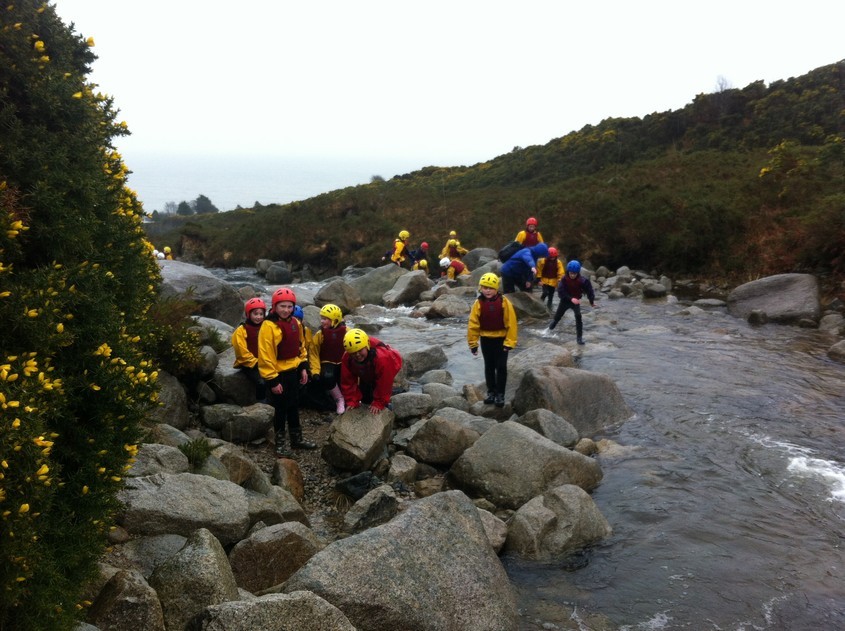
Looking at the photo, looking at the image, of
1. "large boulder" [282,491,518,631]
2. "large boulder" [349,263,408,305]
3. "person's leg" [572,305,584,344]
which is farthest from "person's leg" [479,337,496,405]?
"large boulder" [349,263,408,305]

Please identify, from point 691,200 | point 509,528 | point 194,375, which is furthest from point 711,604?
point 691,200

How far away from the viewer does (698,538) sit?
7316 mm

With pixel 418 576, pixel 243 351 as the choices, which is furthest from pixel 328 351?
pixel 418 576

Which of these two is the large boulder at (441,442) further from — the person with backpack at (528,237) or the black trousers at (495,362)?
the person with backpack at (528,237)

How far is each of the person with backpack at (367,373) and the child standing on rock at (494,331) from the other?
2659 millimetres

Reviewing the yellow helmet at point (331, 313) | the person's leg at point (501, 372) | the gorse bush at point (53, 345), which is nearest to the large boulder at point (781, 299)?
the person's leg at point (501, 372)

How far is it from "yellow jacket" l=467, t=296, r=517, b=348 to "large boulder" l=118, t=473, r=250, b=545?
6.21 m

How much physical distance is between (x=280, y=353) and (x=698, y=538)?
6.36m

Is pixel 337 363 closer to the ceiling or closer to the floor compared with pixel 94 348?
closer to the floor

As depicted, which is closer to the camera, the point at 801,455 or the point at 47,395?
the point at 47,395

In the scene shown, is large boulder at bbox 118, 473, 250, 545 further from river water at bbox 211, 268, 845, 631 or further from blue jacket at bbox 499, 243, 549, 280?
blue jacket at bbox 499, 243, 549, 280

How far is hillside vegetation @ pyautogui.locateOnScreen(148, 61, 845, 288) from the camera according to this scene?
24625 millimetres

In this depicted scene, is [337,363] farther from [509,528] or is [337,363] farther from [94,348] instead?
[94,348]

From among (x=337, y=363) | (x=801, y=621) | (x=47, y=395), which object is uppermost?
(x=47, y=395)
